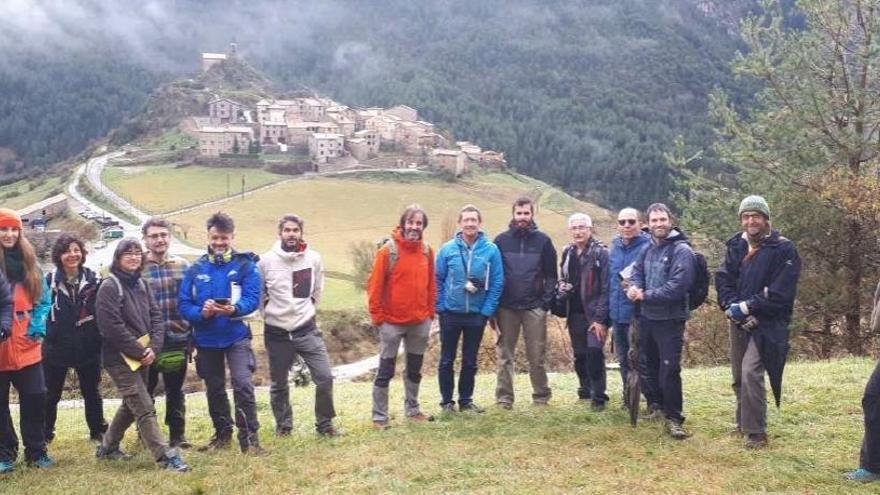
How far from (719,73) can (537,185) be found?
359ft

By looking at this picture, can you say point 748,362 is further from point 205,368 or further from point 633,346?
point 205,368

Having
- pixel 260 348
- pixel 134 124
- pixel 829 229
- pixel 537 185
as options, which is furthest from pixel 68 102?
pixel 829 229

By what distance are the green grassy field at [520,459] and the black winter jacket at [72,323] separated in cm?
88

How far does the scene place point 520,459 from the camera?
19.3ft

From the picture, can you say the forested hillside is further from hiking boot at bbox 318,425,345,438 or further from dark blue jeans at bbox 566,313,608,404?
hiking boot at bbox 318,425,345,438

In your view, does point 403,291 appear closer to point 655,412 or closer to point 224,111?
point 655,412

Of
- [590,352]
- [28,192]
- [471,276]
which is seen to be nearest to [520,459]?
[590,352]

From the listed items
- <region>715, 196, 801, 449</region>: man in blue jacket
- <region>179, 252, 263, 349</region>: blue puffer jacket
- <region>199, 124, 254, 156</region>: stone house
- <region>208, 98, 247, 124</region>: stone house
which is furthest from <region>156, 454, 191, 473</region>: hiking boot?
<region>208, 98, 247, 124</region>: stone house

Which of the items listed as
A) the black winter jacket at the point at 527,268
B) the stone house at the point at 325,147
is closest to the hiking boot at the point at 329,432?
the black winter jacket at the point at 527,268

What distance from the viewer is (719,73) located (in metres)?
174

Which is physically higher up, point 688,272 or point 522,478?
point 688,272

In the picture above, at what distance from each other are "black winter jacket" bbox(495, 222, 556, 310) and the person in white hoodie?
6.18 feet

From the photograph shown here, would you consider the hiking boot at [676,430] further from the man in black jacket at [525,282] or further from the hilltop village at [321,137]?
the hilltop village at [321,137]

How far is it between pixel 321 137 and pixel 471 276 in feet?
251
